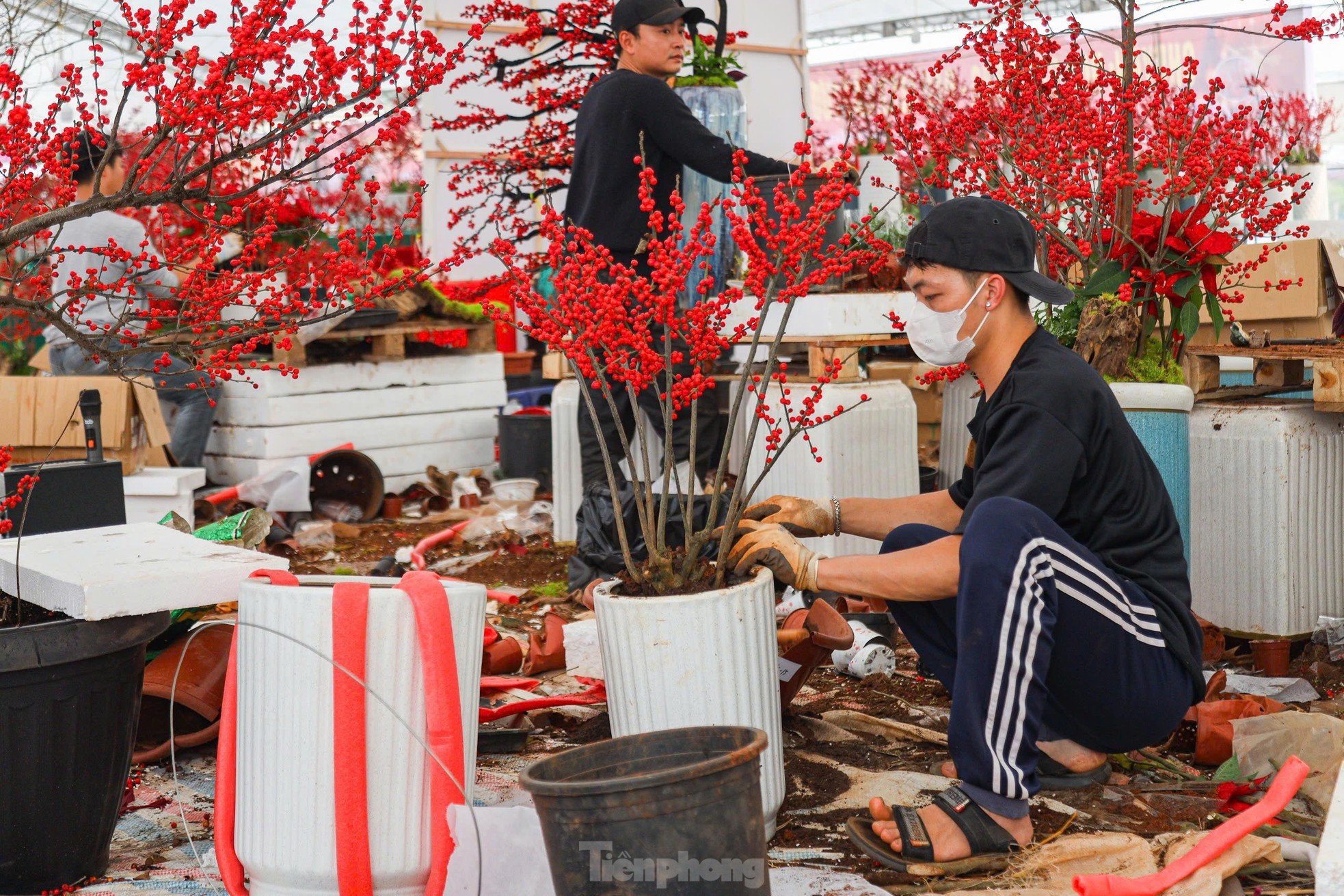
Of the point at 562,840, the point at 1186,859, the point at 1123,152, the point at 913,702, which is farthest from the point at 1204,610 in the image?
the point at 562,840

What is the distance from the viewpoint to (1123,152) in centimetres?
317

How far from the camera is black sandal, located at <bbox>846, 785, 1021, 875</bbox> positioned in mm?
1908

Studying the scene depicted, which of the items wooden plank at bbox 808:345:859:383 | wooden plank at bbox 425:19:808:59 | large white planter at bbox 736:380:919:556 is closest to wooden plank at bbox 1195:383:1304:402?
large white planter at bbox 736:380:919:556

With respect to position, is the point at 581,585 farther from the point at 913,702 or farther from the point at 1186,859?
the point at 1186,859

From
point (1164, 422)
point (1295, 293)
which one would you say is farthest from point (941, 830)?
point (1295, 293)

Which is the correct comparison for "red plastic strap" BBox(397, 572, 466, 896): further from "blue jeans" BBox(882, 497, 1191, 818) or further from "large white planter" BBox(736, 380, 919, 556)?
"large white planter" BBox(736, 380, 919, 556)

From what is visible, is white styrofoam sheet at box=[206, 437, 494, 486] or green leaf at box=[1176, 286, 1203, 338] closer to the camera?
green leaf at box=[1176, 286, 1203, 338]

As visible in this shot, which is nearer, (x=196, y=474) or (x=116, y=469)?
(x=116, y=469)

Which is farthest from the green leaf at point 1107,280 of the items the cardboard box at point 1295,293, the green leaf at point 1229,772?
the green leaf at point 1229,772

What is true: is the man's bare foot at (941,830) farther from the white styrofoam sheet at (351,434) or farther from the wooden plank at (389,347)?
the wooden plank at (389,347)

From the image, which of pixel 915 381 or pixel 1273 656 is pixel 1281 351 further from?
pixel 915 381

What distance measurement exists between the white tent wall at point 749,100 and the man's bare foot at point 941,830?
18.3ft

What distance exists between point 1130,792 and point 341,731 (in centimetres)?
141

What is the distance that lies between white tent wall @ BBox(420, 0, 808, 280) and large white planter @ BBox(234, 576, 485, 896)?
555 cm
